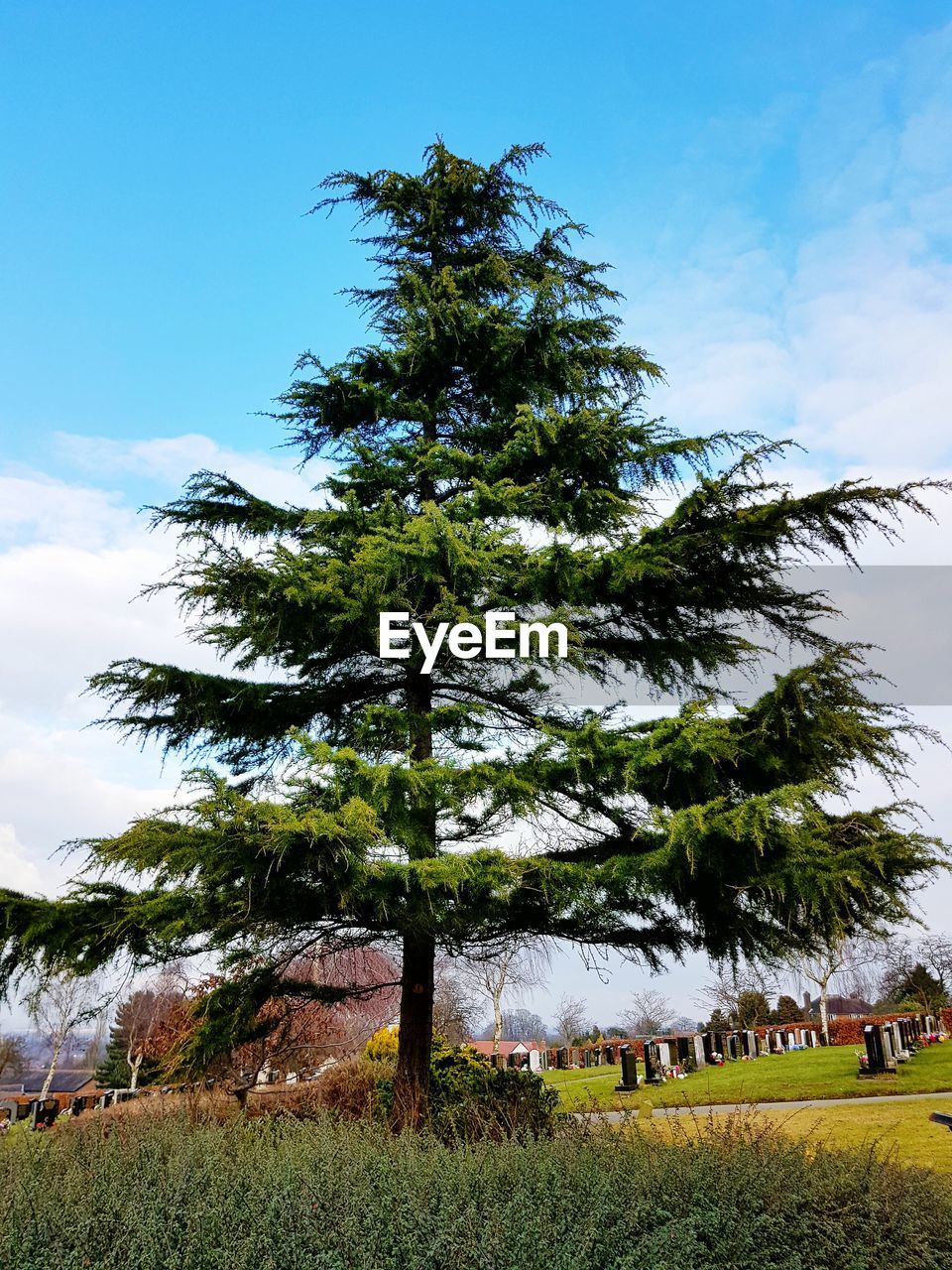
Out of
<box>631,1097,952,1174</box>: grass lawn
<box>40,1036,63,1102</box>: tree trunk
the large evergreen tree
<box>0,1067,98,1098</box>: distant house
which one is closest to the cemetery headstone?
<box>631,1097,952,1174</box>: grass lawn

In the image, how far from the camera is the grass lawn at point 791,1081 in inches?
663

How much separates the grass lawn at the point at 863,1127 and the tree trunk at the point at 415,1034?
2199 mm

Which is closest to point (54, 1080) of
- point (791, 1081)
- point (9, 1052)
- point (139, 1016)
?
point (9, 1052)

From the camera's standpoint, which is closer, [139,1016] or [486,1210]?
[486,1210]

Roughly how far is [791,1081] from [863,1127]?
7044mm

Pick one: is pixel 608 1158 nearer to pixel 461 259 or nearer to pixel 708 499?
pixel 708 499

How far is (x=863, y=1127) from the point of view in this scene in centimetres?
1237

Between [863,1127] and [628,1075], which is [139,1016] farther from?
[863,1127]

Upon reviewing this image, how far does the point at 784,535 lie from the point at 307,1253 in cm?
704

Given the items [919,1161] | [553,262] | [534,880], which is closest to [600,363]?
[553,262]

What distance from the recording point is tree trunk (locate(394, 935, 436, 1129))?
8570mm

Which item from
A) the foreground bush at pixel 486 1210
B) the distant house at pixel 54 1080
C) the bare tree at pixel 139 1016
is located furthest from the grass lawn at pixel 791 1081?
the distant house at pixel 54 1080

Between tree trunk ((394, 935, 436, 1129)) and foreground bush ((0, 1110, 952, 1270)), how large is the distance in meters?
2.07

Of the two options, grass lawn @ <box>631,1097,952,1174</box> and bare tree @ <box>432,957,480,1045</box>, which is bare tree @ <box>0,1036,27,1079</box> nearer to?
bare tree @ <box>432,957,480,1045</box>
